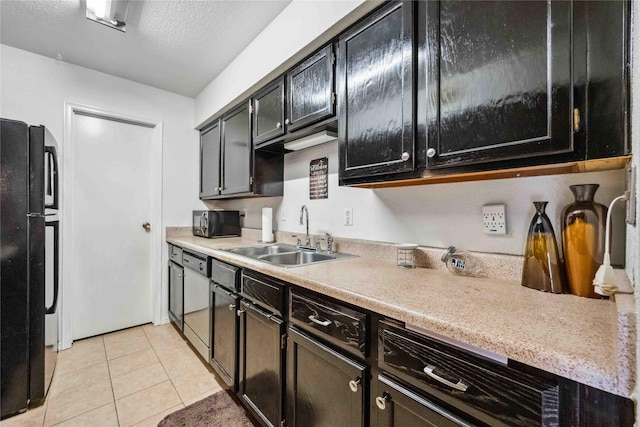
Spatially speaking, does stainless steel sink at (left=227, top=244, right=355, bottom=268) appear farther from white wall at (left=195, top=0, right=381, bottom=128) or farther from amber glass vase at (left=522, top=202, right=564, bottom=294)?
white wall at (left=195, top=0, right=381, bottom=128)

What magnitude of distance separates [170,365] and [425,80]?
254 centimetres

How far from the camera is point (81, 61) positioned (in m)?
2.41

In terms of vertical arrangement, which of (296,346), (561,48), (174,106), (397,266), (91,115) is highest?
(174,106)

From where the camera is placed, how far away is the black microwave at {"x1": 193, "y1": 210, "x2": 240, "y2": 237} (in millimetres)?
2666

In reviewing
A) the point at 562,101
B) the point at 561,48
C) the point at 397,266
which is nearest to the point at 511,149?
the point at 562,101

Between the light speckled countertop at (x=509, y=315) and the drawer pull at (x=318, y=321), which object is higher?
the light speckled countertop at (x=509, y=315)

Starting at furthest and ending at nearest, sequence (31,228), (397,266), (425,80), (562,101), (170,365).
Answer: (170,365)
(31,228)
(397,266)
(425,80)
(562,101)

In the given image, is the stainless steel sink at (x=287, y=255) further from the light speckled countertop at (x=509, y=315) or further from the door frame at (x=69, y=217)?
the door frame at (x=69, y=217)

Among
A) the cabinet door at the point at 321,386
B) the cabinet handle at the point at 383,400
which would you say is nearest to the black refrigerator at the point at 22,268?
the cabinet door at the point at 321,386

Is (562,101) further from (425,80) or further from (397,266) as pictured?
(397,266)

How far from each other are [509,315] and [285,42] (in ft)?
5.99

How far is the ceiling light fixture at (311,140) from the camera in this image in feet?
5.58

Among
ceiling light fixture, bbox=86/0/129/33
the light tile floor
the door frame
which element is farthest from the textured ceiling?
the light tile floor

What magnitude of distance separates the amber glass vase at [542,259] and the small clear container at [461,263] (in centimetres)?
19
